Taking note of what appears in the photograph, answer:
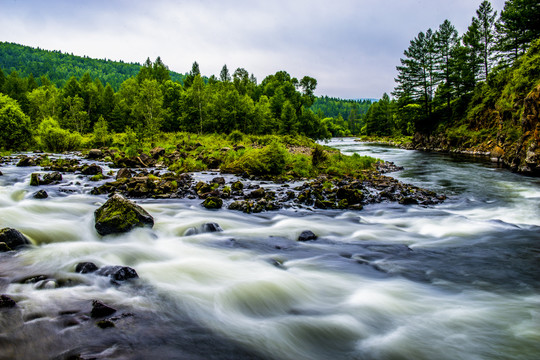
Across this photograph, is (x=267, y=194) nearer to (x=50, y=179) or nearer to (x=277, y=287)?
(x=277, y=287)

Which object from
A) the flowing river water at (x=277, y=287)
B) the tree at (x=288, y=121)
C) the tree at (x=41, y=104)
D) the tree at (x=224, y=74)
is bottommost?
the flowing river water at (x=277, y=287)

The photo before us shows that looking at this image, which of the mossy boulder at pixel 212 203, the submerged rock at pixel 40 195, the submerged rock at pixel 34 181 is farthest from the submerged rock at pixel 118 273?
the submerged rock at pixel 34 181

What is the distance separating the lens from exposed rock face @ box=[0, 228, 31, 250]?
6402 millimetres

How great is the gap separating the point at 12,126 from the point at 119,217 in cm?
3228

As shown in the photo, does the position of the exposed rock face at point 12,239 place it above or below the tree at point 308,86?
below

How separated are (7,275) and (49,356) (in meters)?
2.80

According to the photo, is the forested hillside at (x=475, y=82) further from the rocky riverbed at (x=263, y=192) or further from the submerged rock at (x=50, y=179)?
the submerged rock at (x=50, y=179)

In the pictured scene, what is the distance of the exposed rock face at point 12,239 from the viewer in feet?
21.0

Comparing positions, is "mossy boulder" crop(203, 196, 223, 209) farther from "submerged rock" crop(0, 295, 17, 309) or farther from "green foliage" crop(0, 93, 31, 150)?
"green foliage" crop(0, 93, 31, 150)

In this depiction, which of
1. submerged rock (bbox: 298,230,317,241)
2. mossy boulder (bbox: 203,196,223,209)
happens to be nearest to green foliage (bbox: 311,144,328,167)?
mossy boulder (bbox: 203,196,223,209)

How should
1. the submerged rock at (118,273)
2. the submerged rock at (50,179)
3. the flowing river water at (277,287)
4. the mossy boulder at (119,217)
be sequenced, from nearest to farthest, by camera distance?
the flowing river water at (277,287)
the submerged rock at (118,273)
the mossy boulder at (119,217)
the submerged rock at (50,179)

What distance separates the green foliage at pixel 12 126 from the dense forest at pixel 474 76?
46797 millimetres

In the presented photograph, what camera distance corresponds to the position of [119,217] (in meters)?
8.04

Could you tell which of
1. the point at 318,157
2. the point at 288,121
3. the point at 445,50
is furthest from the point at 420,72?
the point at 318,157
